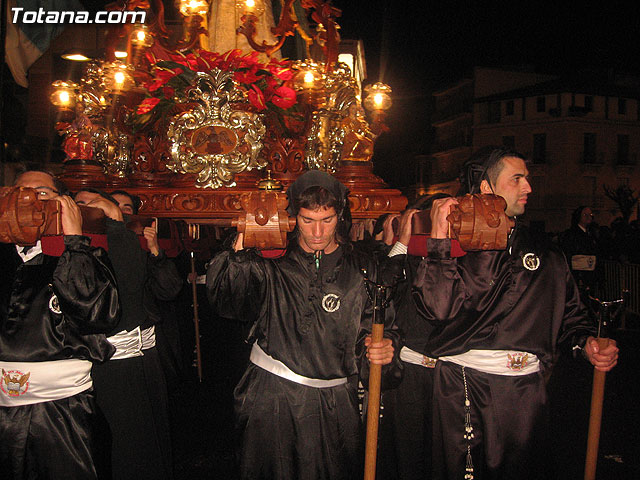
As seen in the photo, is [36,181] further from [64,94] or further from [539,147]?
[539,147]

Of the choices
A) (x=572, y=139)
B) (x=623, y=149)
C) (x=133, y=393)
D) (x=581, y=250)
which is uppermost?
(x=572, y=139)

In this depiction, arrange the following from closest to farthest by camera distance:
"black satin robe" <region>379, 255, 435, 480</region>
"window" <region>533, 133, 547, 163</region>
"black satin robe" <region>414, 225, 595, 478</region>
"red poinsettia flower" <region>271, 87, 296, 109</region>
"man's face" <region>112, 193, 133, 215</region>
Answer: "black satin robe" <region>414, 225, 595, 478</region> < "black satin robe" <region>379, 255, 435, 480</region> < "man's face" <region>112, 193, 133, 215</region> < "red poinsettia flower" <region>271, 87, 296, 109</region> < "window" <region>533, 133, 547, 163</region>

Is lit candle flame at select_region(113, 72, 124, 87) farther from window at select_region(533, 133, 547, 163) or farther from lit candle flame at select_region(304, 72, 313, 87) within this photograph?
window at select_region(533, 133, 547, 163)

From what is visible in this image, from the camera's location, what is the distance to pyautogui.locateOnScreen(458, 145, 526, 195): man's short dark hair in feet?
8.52

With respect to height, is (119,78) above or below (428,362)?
above

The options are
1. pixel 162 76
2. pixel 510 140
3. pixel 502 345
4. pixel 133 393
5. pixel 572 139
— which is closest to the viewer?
pixel 502 345

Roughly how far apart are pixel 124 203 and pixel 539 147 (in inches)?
1093

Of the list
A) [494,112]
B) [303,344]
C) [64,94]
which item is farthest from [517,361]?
[494,112]

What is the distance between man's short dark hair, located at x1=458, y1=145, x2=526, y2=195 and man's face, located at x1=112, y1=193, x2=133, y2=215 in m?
1.93

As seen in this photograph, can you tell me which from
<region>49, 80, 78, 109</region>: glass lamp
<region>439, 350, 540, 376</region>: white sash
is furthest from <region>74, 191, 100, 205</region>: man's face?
<region>439, 350, 540, 376</region>: white sash

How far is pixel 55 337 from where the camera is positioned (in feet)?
7.25

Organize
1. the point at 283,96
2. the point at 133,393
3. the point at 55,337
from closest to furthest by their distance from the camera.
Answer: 1. the point at 55,337
2. the point at 133,393
3. the point at 283,96

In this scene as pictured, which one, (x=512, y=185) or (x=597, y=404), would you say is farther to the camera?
(x=512, y=185)

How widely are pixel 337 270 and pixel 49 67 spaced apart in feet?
39.8
